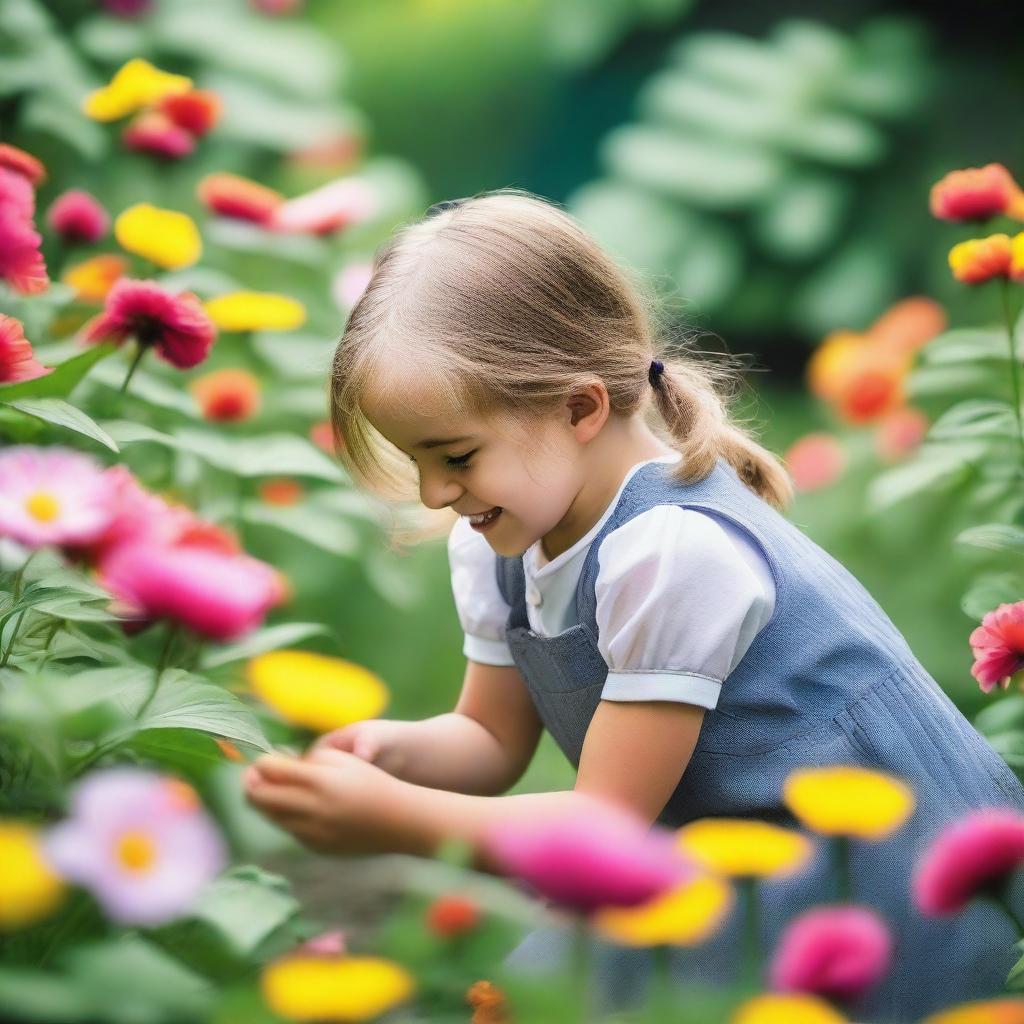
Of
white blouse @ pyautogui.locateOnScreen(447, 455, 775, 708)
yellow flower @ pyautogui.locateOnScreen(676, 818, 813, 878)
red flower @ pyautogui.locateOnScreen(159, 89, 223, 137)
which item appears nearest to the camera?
yellow flower @ pyautogui.locateOnScreen(676, 818, 813, 878)

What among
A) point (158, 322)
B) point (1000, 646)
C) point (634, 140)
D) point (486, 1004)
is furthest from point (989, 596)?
point (634, 140)

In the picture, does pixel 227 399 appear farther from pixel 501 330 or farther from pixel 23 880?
pixel 23 880

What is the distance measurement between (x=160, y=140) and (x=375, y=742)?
0.99m

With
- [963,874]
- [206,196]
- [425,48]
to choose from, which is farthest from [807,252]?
[963,874]

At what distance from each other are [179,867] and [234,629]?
126 mm

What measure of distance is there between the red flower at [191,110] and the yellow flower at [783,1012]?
1.58 meters

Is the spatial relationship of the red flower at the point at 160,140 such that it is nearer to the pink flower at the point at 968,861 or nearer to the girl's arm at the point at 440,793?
the girl's arm at the point at 440,793

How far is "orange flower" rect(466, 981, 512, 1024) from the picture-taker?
0.77 m

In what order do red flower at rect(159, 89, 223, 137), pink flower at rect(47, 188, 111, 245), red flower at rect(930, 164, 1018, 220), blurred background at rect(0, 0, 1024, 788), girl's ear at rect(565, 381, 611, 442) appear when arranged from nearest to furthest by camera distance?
girl's ear at rect(565, 381, 611, 442) → red flower at rect(930, 164, 1018, 220) → pink flower at rect(47, 188, 111, 245) → red flower at rect(159, 89, 223, 137) → blurred background at rect(0, 0, 1024, 788)

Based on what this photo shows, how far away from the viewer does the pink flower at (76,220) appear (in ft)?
5.39

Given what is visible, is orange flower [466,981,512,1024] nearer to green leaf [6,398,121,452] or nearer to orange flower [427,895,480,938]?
orange flower [427,895,480,938]

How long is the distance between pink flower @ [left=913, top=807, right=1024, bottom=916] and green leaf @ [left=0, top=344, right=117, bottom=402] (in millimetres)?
695

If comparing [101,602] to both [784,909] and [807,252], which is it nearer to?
[784,909]

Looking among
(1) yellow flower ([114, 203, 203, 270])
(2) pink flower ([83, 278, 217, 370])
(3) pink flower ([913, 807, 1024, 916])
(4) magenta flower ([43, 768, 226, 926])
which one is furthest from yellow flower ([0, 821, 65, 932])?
(1) yellow flower ([114, 203, 203, 270])
